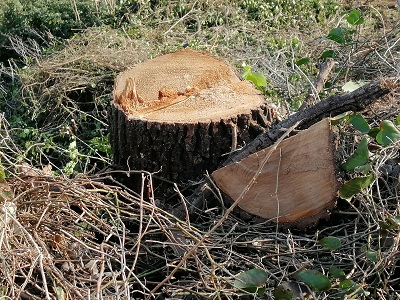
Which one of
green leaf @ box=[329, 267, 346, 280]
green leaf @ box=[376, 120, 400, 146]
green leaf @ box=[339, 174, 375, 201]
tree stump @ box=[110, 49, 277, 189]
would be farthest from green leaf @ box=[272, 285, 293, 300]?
tree stump @ box=[110, 49, 277, 189]

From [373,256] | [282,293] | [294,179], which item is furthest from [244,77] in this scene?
[282,293]

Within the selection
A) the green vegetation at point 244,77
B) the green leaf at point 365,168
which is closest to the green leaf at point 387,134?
the green vegetation at point 244,77

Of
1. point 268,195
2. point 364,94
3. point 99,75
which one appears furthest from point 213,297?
point 99,75

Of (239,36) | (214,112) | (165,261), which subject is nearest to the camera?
(165,261)

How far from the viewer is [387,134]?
9.80 feet

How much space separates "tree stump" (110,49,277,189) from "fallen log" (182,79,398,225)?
14 cm

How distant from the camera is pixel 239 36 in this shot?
22.7ft

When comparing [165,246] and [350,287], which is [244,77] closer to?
[165,246]

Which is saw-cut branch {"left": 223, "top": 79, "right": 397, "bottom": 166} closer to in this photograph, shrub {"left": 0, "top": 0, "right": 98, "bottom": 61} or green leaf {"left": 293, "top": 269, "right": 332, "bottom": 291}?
green leaf {"left": 293, "top": 269, "right": 332, "bottom": 291}

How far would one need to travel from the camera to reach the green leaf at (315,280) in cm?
265

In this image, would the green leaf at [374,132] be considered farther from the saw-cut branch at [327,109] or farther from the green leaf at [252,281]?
the green leaf at [252,281]

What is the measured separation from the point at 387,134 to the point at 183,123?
104 centimetres

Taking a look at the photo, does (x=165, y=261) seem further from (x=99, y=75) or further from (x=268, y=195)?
(x=99, y=75)

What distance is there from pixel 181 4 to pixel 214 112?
13.3ft
